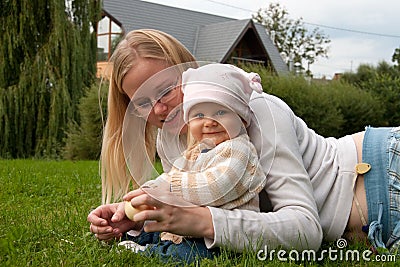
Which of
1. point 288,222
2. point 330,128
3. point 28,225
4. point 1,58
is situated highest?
point 288,222

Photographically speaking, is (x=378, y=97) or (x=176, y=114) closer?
(x=176, y=114)

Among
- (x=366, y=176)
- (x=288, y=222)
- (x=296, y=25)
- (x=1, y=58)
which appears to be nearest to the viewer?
(x=288, y=222)

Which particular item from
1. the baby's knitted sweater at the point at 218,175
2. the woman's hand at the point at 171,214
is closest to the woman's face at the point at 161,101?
the baby's knitted sweater at the point at 218,175

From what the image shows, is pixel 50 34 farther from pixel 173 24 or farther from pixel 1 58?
pixel 173 24

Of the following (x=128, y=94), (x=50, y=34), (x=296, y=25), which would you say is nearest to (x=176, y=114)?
(x=128, y=94)

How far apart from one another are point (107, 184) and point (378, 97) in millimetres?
16358

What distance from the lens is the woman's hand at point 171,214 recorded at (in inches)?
75.4

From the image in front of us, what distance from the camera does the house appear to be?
70.7 ft

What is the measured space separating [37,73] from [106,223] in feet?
35.4

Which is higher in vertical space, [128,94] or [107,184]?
[128,94]

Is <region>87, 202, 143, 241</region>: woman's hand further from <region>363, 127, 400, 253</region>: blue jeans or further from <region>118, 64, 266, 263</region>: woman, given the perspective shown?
<region>363, 127, 400, 253</region>: blue jeans

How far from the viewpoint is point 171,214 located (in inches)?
76.1

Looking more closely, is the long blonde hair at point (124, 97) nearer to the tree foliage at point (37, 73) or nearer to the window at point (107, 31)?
the tree foliage at point (37, 73)

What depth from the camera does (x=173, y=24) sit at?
23.8 m
